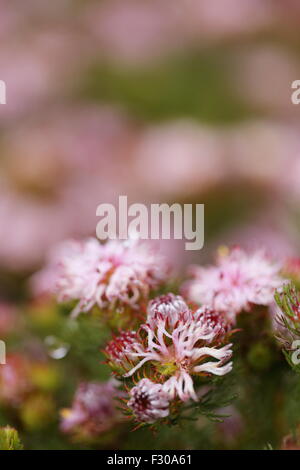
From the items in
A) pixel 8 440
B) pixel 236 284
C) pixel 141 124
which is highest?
pixel 141 124

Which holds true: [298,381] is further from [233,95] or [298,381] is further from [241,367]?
[233,95]

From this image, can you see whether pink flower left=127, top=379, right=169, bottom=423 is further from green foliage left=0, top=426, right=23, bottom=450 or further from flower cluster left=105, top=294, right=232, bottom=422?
green foliage left=0, top=426, right=23, bottom=450

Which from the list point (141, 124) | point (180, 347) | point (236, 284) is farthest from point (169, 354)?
point (141, 124)

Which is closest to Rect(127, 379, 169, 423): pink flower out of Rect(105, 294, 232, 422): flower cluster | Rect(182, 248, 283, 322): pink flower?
Rect(105, 294, 232, 422): flower cluster

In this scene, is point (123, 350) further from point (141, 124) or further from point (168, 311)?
point (141, 124)

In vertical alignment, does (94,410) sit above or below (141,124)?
below

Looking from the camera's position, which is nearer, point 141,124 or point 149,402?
point 149,402

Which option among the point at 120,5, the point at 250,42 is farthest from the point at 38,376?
the point at 120,5
